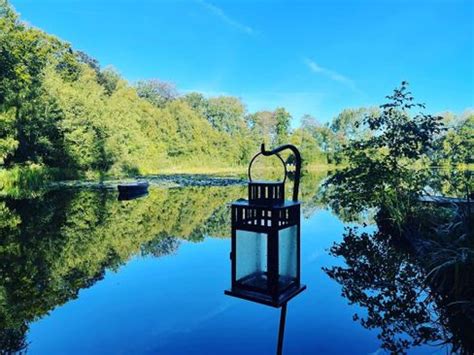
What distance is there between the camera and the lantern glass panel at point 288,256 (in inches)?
81.0

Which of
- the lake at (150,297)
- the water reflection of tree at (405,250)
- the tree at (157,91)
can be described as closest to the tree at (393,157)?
the water reflection of tree at (405,250)

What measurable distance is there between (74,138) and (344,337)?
16.7 metres

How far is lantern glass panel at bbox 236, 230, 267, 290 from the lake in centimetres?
42

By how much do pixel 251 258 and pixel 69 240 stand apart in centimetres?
360

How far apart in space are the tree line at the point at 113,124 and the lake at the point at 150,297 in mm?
2321

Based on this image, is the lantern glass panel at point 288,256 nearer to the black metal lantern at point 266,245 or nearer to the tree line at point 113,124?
the black metal lantern at point 266,245

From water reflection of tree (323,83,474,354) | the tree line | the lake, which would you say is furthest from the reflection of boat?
water reflection of tree (323,83,474,354)

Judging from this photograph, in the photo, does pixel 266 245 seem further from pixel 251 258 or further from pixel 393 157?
pixel 393 157

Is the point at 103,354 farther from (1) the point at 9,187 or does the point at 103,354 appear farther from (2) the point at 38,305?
(1) the point at 9,187

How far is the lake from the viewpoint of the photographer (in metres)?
2.21

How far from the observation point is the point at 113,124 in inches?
767

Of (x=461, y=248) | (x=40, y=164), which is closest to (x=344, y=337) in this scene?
(x=461, y=248)

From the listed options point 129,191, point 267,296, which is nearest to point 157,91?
point 129,191

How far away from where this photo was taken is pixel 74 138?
16344 millimetres
